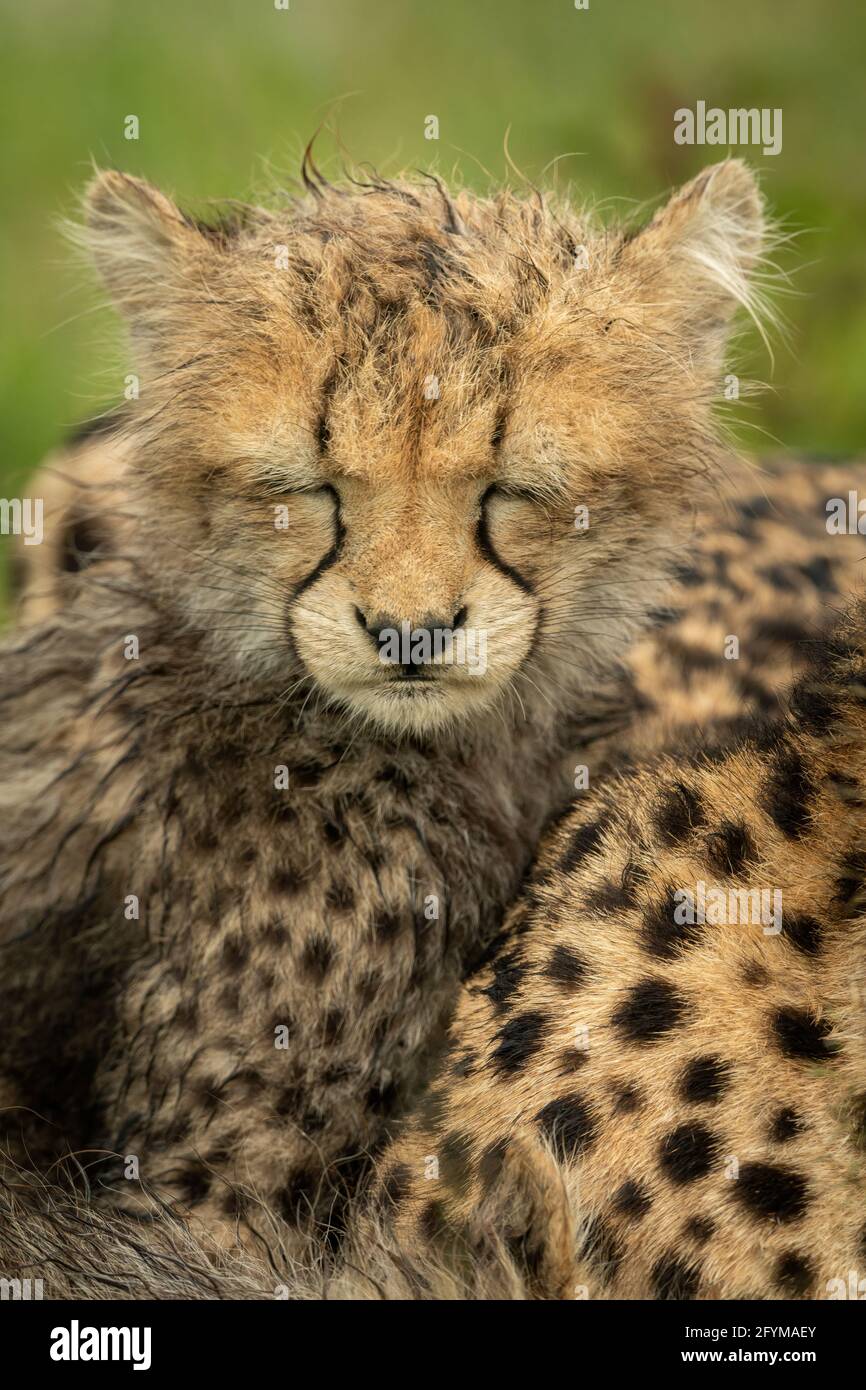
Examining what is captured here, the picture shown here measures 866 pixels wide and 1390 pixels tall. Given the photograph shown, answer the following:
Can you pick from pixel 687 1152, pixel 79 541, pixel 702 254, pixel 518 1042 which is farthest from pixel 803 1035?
pixel 79 541

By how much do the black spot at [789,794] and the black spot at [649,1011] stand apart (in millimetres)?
280

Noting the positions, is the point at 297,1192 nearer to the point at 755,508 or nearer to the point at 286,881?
the point at 286,881

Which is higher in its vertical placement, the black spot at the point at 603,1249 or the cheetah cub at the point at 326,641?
the cheetah cub at the point at 326,641

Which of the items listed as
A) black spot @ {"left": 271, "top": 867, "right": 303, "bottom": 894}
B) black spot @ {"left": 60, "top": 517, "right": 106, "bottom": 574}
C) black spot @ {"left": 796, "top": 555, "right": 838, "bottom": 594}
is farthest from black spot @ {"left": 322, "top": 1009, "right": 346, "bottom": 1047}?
black spot @ {"left": 796, "top": 555, "right": 838, "bottom": 594}

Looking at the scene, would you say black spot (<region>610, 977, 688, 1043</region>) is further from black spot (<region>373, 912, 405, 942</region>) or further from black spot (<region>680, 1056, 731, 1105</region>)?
black spot (<region>373, 912, 405, 942</region>)

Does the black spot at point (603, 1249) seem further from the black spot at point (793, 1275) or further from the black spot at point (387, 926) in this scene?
the black spot at point (387, 926)

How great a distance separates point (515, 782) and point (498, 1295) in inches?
49.4

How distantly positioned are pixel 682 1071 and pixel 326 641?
94 cm

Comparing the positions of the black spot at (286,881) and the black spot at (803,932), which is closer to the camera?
the black spot at (803,932)

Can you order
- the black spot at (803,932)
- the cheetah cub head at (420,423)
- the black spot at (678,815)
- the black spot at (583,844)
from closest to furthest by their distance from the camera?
the black spot at (803,932) < the black spot at (678,815) < the black spot at (583,844) < the cheetah cub head at (420,423)

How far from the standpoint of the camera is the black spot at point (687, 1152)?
7.14 feet

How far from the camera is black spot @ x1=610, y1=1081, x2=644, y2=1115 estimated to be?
225 centimetres

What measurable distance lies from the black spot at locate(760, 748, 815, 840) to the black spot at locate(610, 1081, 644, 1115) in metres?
0.41

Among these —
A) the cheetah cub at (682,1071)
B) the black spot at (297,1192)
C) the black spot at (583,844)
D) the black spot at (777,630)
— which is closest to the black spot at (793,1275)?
the cheetah cub at (682,1071)
